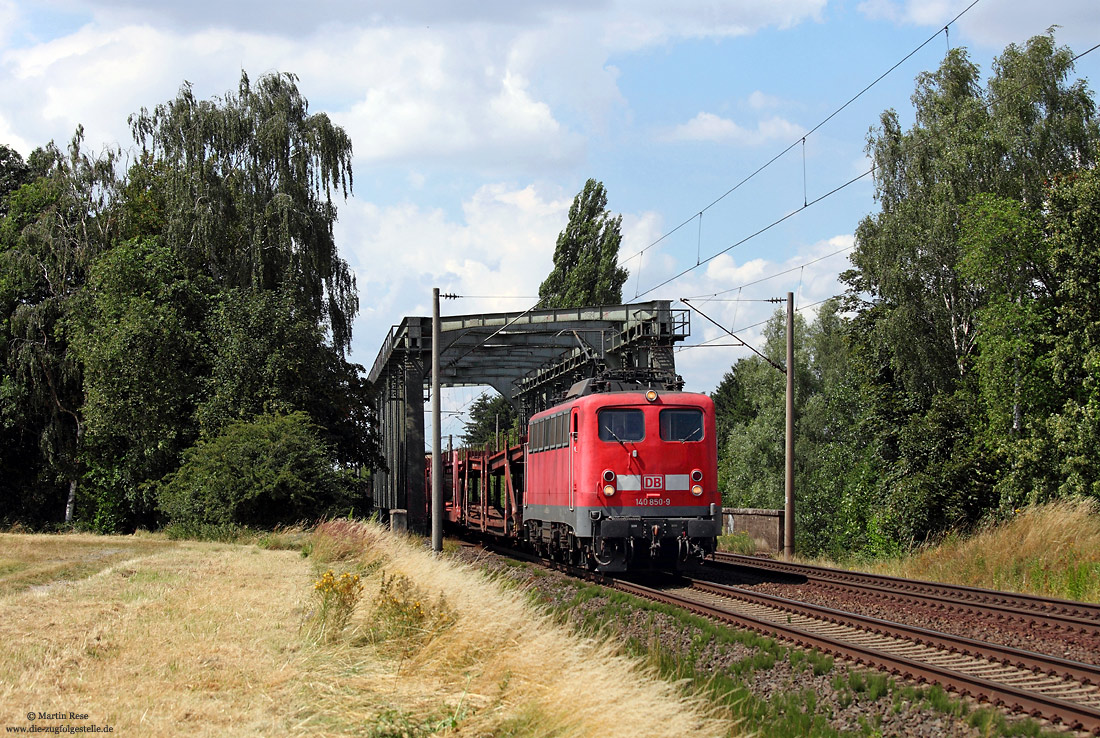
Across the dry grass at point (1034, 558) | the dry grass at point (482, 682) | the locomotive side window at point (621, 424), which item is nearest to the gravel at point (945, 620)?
the dry grass at point (1034, 558)

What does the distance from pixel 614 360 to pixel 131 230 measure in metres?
18.8

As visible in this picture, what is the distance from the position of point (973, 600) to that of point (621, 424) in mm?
6379

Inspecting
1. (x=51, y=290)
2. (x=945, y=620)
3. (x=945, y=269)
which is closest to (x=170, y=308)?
(x=51, y=290)

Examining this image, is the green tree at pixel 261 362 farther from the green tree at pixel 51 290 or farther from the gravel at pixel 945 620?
the gravel at pixel 945 620

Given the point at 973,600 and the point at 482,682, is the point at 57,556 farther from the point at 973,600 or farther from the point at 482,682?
the point at 973,600

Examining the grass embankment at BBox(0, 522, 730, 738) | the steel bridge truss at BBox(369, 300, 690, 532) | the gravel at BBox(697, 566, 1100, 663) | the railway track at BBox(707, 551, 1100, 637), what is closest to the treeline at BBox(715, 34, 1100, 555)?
the steel bridge truss at BBox(369, 300, 690, 532)

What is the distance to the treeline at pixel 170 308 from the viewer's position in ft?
112

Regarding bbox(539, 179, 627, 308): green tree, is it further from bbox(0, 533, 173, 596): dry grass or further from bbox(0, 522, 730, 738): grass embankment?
bbox(0, 522, 730, 738): grass embankment

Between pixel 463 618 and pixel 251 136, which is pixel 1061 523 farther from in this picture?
pixel 251 136

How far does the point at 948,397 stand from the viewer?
32844 millimetres

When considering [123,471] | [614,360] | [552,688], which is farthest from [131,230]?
[552,688]

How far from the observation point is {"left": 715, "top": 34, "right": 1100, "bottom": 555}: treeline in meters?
27.2

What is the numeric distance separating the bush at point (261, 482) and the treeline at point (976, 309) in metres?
17.0

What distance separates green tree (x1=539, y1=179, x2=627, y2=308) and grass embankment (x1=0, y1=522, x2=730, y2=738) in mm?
44161
